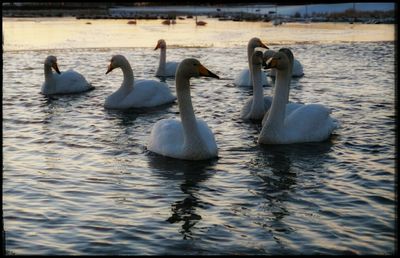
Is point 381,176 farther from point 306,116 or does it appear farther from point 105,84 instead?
point 105,84

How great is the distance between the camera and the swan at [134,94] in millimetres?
13445

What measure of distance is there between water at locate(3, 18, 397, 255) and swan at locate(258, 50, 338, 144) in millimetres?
168

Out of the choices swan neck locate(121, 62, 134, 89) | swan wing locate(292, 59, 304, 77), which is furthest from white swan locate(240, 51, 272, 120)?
swan wing locate(292, 59, 304, 77)

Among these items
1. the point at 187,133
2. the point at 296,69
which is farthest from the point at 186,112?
the point at 296,69

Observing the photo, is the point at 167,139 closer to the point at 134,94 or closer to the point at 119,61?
the point at 134,94

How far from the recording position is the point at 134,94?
44.7ft

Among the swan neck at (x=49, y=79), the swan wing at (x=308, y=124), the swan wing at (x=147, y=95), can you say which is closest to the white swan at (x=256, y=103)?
the swan wing at (x=308, y=124)

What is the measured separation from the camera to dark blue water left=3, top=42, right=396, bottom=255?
5758 mm

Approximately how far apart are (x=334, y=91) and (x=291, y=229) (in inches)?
409

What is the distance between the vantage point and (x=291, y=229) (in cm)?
605

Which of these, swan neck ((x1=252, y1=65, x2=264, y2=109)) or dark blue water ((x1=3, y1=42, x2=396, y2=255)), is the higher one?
swan neck ((x1=252, y1=65, x2=264, y2=109))

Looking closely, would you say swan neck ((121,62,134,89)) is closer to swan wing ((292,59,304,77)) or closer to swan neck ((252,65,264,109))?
swan neck ((252,65,264,109))

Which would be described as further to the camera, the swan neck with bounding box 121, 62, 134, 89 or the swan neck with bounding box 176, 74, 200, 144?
the swan neck with bounding box 121, 62, 134, 89

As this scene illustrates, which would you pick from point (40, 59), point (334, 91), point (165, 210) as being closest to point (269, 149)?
point (165, 210)
